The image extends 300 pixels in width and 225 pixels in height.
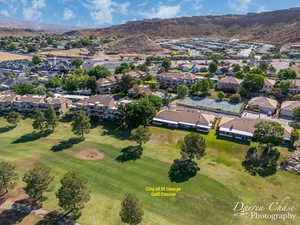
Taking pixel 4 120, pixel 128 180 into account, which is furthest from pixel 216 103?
pixel 4 120

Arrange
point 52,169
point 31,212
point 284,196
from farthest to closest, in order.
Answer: point 52,169 → point 284,196 → point 31,212

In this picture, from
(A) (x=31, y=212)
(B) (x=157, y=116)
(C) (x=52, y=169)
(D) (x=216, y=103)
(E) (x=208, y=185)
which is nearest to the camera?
(A) (x=31, y=212)

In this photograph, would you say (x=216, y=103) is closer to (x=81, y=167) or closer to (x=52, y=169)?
(x=81, y=167)

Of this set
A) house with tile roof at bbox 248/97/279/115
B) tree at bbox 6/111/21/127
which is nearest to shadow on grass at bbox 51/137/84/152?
tree at bbox 6/111/21/127

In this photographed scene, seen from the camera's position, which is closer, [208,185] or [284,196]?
[284,196]

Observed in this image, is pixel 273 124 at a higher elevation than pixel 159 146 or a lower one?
higher

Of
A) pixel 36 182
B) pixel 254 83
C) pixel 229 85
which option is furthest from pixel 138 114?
pixel 254 83

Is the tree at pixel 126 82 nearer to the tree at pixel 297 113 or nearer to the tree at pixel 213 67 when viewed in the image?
the tree at pixel 213 67
